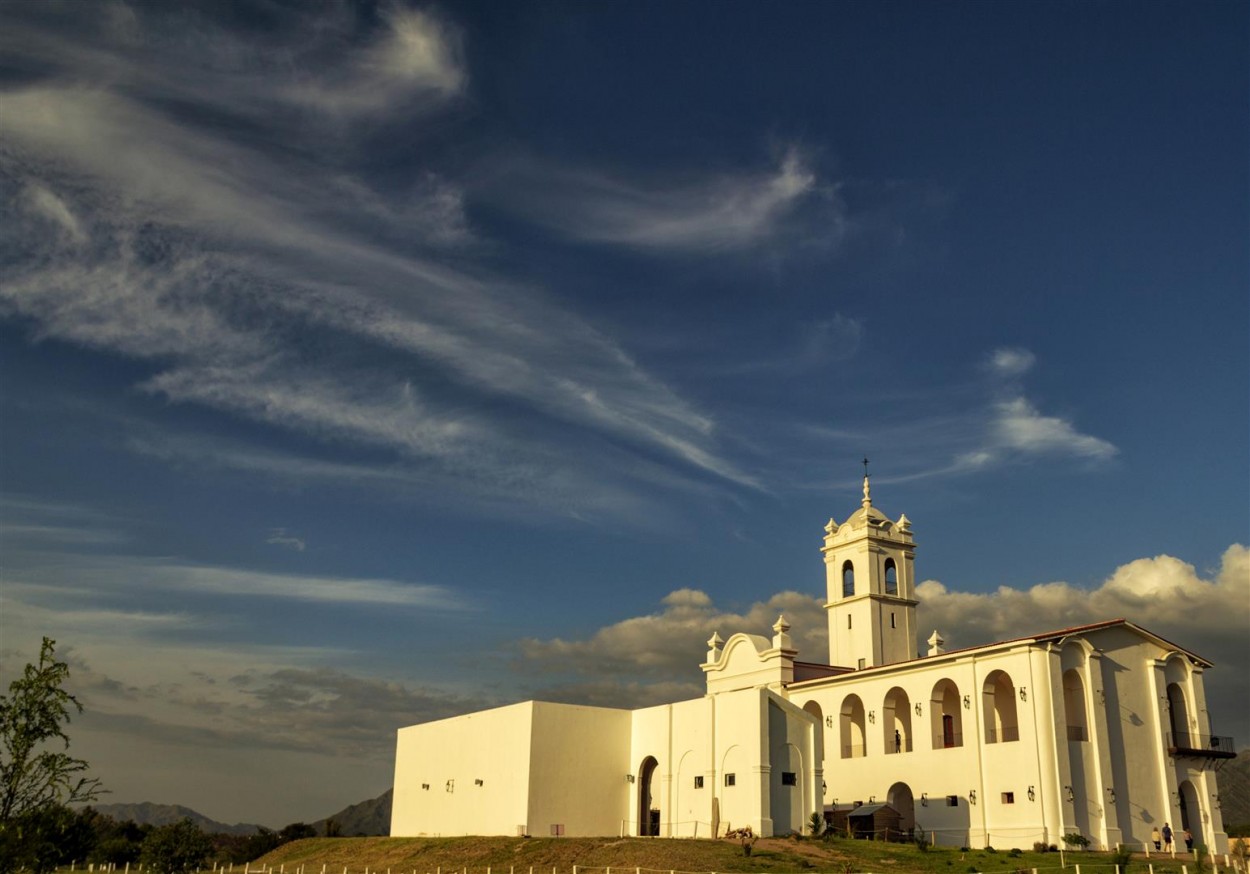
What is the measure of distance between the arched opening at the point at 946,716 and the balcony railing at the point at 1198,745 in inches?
347

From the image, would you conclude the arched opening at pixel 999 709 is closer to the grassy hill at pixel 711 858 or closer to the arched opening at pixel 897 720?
the arched opening at pixel 897 720

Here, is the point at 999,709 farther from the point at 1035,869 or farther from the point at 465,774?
the point at 465,774

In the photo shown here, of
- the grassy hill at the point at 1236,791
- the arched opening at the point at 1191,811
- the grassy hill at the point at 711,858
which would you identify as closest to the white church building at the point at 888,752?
the arched opening at the point at 1191,811

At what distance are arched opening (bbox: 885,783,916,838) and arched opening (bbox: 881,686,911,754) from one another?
5.68 feet

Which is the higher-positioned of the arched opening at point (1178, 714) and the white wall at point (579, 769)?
the arched opening at point (1178, 714)

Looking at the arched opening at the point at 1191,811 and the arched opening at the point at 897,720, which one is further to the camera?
the arched opening at the point at 897,720

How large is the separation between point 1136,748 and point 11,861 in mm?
41984

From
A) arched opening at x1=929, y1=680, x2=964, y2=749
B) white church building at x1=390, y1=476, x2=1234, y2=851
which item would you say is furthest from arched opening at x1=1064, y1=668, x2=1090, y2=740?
arched opening at x1=929, y1=680, x2=964, y2=749

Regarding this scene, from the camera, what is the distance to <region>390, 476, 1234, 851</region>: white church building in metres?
42.6

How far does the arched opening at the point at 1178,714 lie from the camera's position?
46.6 meters

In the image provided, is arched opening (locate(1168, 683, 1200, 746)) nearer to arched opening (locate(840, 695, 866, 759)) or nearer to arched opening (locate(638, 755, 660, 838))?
arched opening (locate(840, 695, 866, 759))

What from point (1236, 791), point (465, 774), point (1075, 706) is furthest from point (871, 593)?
point (1236, 791)

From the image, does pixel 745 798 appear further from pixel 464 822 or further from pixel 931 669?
pixel 464 822

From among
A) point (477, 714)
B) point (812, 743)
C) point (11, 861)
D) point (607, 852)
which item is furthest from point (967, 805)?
point (11, 861)
